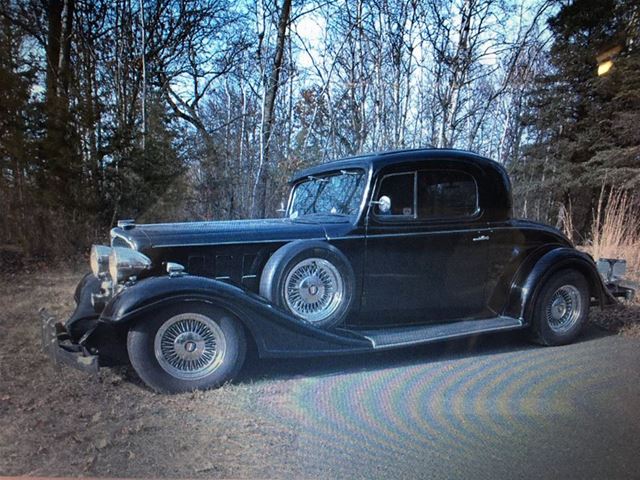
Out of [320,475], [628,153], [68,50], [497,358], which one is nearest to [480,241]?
[497,358]

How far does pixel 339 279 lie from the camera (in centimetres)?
392

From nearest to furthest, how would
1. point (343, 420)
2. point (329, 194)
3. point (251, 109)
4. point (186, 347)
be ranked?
1. point (343, 420)
2. point (186, 347)
3. point (329, 194)
4. point (251, 109)

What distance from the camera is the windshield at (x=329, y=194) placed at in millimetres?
4324

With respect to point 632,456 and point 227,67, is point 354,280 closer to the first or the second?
point 632,456

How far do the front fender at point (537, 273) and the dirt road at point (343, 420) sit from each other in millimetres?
554

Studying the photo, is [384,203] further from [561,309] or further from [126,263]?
[561,309]

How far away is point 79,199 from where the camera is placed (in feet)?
34.0

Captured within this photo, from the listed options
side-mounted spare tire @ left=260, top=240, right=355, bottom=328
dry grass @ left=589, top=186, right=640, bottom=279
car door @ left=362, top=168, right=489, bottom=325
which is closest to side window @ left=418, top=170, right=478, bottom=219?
car door @ left=362, top=168, right=489, bottom=325

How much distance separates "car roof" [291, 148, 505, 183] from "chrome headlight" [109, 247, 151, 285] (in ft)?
6.57

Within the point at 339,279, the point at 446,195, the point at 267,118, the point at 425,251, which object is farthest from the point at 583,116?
the point at 339,279

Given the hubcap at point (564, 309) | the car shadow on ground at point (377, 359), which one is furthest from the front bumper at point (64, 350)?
the hubcap at point (564, 309)

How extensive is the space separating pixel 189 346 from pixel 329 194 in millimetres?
2058

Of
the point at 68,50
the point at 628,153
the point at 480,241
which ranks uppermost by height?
the point at 68,50

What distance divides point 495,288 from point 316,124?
11.7 metres
